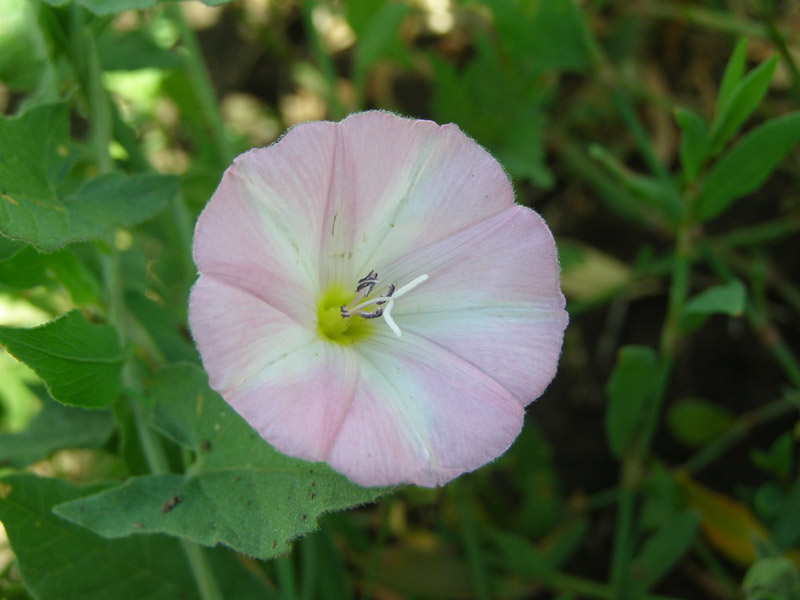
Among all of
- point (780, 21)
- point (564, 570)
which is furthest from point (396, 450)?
point (780, 21)

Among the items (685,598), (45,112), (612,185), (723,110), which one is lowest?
(685,598)

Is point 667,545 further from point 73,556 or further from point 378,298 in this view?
point 73,556

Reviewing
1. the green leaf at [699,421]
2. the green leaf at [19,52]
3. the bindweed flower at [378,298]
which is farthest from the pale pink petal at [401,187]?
the green leaf at [699,421]

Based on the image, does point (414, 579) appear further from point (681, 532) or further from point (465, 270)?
point (465, 270)

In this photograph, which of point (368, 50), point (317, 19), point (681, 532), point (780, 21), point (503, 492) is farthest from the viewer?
point (317, 19)

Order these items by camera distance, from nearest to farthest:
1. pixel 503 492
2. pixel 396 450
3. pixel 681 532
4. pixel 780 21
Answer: pixel 396 450 < pixel 681 532 < pixel 503 492 < pixel 780 21

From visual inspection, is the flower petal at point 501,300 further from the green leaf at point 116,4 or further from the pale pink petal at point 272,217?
the green leaf at point 116,4
